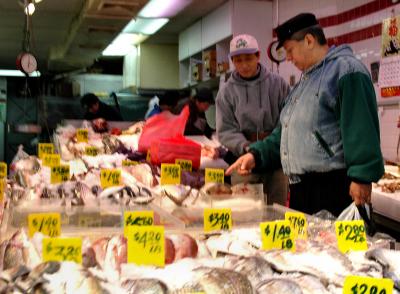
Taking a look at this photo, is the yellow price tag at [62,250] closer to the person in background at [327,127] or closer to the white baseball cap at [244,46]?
the person in background at [327,127]

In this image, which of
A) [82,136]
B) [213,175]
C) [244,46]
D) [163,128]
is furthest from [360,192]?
[82,136]

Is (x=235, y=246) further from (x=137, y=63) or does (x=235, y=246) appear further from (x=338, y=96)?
(x=137, y=63)

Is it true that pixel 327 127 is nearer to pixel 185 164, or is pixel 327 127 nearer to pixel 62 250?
pixel 185 164

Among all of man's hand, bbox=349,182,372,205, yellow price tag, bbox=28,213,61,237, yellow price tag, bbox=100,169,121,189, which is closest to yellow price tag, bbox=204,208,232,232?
yellow price tag, bbox=28,213,61,237

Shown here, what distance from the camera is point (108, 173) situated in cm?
325

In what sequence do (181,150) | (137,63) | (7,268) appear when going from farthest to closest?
1. (137,63)
2. (181,150)
3. (7,268)

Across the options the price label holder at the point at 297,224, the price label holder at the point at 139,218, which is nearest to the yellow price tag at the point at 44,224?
the price label holder at the point at 139,218

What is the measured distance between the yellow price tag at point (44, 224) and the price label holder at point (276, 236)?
2.43 ft

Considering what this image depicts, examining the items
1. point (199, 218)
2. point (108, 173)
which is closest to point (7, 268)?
point (199, 218)

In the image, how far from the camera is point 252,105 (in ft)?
13.7

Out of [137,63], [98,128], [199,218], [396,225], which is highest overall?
[137,63]

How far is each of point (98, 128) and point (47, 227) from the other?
13.9 feet

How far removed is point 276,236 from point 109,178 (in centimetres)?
158

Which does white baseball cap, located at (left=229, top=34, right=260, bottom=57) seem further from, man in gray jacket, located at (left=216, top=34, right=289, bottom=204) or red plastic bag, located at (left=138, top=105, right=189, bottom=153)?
red plastic bag, located at (left=138, top=105, right=189, bottom=153)
